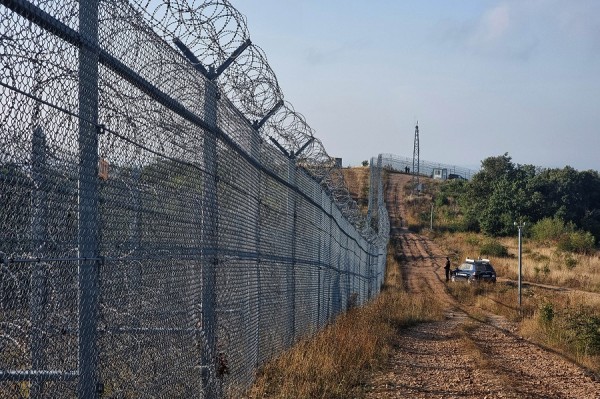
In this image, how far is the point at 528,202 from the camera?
→ 2992 inches

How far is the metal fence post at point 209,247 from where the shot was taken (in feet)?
17.8

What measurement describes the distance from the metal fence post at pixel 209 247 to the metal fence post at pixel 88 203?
192 cm

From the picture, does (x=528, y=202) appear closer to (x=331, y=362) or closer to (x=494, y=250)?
(x=494, y=250)

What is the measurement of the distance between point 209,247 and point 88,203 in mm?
2202

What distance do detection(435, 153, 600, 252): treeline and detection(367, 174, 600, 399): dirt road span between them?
164ft

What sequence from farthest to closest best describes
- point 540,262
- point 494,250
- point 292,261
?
1. point 494,250
2. point 540,262
3. point 292,261

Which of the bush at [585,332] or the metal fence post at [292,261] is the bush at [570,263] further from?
the metal fence post at [292,261]

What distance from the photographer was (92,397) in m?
3.40

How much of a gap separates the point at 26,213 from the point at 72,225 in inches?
14.5

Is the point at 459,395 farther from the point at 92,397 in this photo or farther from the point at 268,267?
the point at 92,397

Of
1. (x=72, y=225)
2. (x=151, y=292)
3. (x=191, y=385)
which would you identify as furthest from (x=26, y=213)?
(x=191, y=385)

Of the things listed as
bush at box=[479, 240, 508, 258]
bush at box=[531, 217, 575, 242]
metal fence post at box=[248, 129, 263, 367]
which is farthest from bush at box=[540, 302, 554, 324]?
bush at box=[531, 217, 575, 242]

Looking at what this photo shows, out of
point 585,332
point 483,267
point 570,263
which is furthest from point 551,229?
point 585,332

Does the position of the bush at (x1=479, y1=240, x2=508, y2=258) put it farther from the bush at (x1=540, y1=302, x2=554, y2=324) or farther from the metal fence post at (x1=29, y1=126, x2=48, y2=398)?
the metal fence post at (x1=29, y1=126, x2=48, y2=398)
